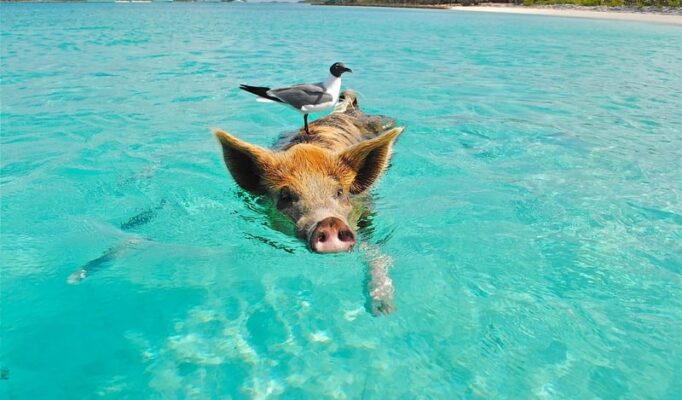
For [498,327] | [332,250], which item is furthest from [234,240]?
[498,327]

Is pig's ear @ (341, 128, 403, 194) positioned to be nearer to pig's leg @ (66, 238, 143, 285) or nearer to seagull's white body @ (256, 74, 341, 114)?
seagull's white body @ (256, 74, 341, 114)

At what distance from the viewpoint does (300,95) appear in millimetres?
6539

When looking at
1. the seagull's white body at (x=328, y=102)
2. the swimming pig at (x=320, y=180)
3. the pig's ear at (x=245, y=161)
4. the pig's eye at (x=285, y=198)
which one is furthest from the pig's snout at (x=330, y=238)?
the seagull's white body at (x=328, y=102)

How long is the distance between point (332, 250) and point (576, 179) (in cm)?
507

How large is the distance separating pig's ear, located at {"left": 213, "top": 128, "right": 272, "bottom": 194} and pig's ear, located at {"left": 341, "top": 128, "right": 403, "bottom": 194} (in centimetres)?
85

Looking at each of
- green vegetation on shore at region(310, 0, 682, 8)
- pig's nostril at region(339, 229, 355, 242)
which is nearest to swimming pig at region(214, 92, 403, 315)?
pig's nostril at region(339, 229, 355, 242)

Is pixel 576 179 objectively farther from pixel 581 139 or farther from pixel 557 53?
pixel 557 53

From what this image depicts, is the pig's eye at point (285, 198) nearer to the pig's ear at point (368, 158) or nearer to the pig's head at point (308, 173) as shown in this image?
the pig's head at point (308, 173)

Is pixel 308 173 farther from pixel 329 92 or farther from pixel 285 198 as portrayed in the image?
pixel 329 92

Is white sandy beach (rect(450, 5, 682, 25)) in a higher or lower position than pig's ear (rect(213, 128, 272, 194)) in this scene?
higher

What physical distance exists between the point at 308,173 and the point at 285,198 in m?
0.35

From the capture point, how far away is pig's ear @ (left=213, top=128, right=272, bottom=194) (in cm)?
502

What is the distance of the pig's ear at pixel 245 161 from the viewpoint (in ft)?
16.5

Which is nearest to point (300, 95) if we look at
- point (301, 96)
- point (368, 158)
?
point (301, 96)
